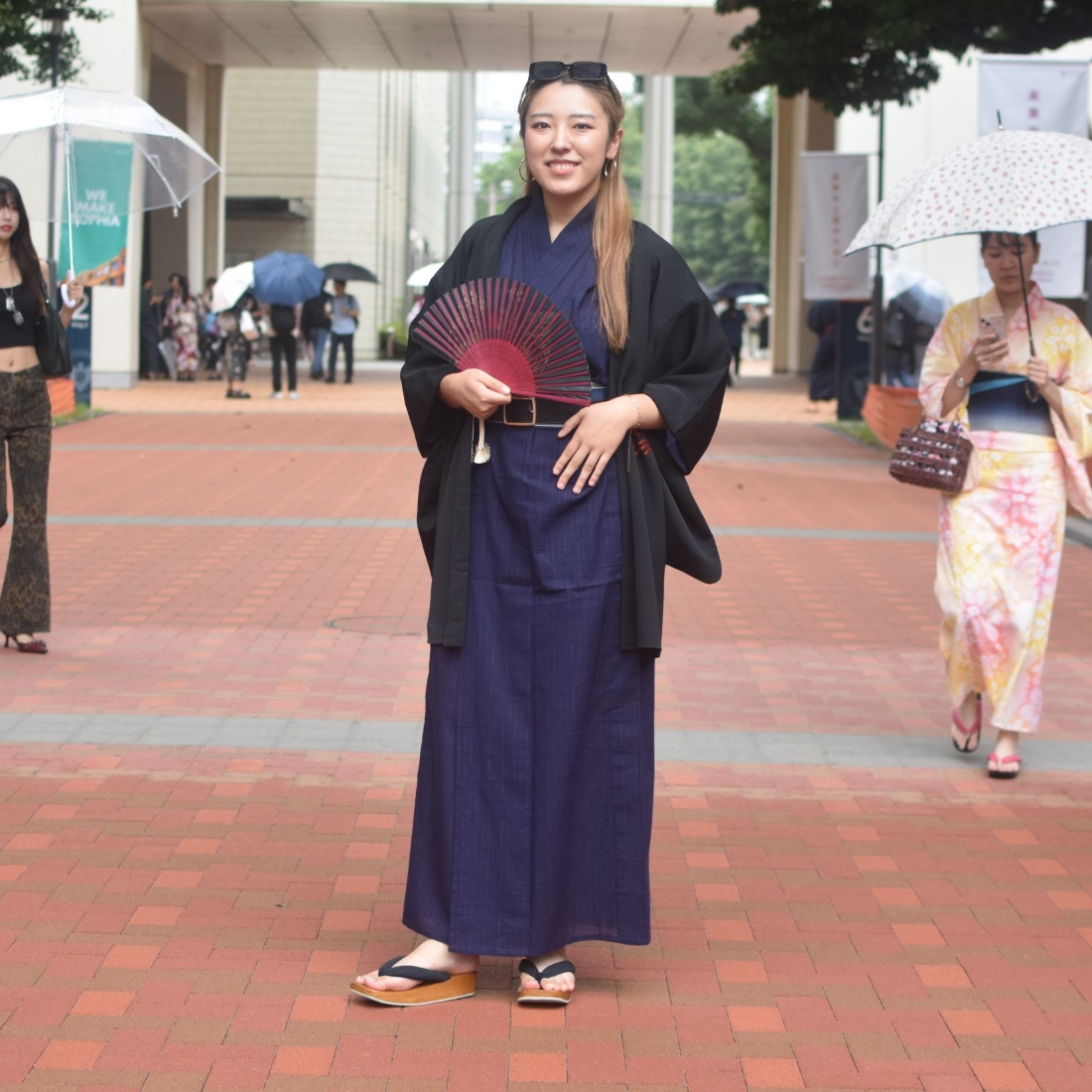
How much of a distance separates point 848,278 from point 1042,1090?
17672 millimetres

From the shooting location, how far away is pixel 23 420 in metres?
7.34

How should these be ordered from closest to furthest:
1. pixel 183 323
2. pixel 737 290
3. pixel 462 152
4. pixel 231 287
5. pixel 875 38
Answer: pixel 875 38 → pixel 231 287 → pixel 183 323 → pixel 737 290 → pixel 462 152

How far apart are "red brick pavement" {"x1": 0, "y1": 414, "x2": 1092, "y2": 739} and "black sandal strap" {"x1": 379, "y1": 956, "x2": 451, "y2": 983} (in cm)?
287

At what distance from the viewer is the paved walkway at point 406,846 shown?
11.9ft

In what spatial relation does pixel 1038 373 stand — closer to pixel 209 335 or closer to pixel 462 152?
pixel 209 335

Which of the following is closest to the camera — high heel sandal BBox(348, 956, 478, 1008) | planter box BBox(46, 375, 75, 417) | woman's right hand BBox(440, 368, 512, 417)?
woman's right hand BBox(440, 368, 512, 417)

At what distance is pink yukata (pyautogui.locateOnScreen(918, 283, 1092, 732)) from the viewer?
589 centimetres

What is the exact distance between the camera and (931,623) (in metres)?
8.89

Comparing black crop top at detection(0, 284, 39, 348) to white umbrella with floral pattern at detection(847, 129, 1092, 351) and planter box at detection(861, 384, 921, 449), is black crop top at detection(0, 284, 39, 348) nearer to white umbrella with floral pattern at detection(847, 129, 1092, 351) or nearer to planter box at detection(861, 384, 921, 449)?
white umbrella with floral pattern at detection(847, 129, 1092, 351)

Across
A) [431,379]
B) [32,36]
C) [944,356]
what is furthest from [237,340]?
[431,379]

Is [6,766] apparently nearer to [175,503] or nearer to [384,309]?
[175,503]

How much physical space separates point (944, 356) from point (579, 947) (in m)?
2.70

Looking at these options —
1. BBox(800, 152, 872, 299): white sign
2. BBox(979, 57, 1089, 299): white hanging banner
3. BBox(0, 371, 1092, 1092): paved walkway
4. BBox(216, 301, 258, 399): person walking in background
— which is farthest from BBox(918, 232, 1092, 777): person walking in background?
BBox(216, 301, 258, 399): person walking in background

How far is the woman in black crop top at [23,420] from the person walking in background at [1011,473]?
3.63m
